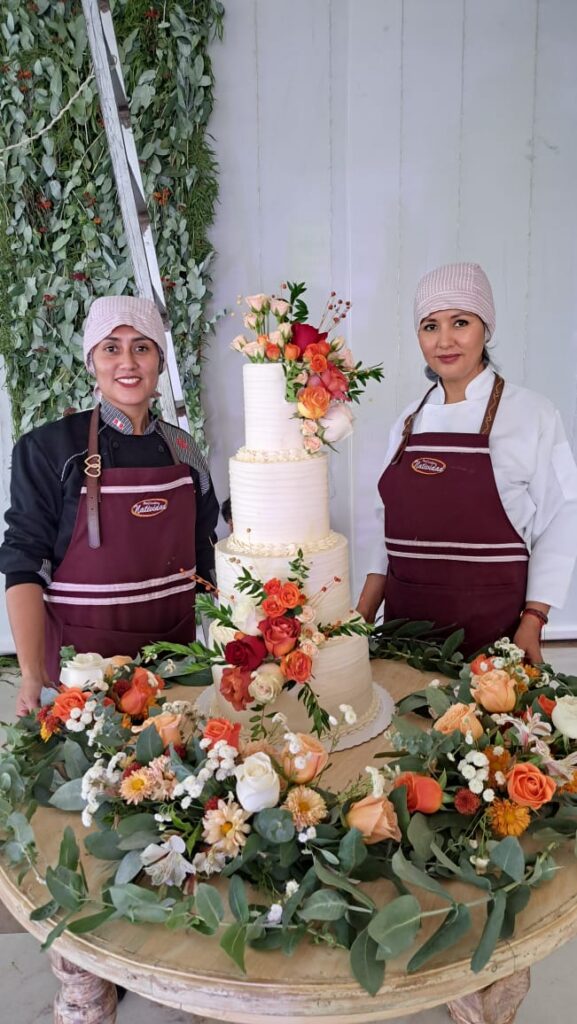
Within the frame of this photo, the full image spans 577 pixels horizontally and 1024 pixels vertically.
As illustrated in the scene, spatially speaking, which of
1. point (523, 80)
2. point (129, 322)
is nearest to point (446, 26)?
point (523, 80)

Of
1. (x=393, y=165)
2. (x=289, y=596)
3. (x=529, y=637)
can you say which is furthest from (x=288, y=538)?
(x=393, y=165)

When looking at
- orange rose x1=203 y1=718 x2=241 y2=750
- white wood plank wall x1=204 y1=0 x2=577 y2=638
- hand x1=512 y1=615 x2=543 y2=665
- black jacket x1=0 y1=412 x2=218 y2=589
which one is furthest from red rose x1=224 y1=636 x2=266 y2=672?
white wood plank wall x1=204 y1=0 x2=577 y2=638

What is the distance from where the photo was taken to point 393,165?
3191 millimetres

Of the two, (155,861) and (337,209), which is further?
(337,209)

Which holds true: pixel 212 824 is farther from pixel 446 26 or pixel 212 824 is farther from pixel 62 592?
pixel 446 26

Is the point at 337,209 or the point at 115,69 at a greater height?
the point at 115,69

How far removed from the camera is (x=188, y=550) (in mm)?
1901

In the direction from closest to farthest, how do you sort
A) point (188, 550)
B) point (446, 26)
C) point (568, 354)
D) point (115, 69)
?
point (188, 550), point (115, 69), point (446, 26), point (568, 354)

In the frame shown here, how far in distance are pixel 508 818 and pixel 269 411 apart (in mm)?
798

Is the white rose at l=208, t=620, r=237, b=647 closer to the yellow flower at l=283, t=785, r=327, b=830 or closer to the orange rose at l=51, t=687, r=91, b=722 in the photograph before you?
the orange rose at l=51, t=687, r=91, b=722

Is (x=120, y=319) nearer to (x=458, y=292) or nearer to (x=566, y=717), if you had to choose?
(x=458, y=292)

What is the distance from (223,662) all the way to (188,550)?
721mm

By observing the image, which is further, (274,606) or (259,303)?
(259,303)

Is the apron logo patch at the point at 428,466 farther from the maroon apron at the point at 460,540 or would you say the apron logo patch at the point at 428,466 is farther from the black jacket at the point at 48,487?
the black jacket at the point at 48,487
